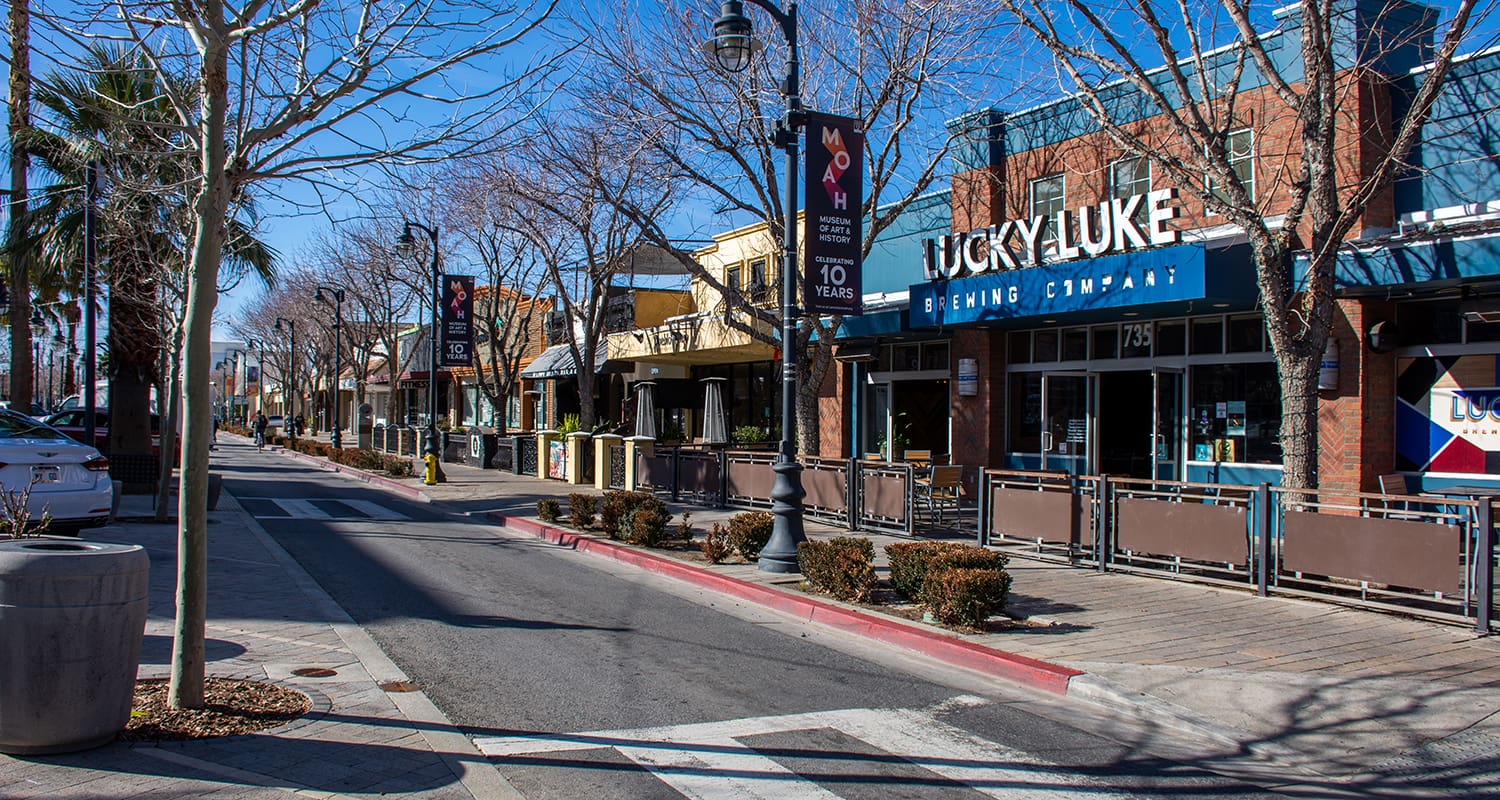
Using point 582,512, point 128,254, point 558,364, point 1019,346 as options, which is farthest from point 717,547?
point 558,364

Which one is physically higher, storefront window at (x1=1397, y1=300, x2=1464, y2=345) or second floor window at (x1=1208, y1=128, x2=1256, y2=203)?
second floor window at (x1=1208, y1=128, x2=1256, y2=203)

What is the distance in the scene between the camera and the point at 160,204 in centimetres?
1575

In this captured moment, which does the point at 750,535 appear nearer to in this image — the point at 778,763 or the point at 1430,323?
the point at 778,763

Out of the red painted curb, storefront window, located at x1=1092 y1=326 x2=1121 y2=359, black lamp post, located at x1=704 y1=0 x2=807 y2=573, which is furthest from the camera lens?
storefront window, located at x1=1092 y1=326 x2=1121 y2=359

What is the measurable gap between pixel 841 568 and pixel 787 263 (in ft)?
11.8

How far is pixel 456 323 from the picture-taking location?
26.3m

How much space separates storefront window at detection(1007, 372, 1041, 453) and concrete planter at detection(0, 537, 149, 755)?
1528 centimetres

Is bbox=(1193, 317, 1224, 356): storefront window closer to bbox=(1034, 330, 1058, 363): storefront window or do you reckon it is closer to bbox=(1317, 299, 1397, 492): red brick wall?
bbox=(1317, 299, 1397, 492): red brick wall

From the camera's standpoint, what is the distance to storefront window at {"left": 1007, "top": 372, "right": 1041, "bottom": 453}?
59.3 ft

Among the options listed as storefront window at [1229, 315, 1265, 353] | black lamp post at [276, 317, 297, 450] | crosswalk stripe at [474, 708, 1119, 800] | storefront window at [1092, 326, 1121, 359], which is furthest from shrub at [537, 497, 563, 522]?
black lamp post at [276, 317, 297, 450]

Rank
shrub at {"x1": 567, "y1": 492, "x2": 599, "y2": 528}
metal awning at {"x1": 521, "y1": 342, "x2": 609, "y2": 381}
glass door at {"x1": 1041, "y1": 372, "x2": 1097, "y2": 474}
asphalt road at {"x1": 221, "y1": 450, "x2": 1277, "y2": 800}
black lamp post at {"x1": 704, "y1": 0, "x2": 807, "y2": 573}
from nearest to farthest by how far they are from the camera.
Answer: asphalt road at {"x1": 221, "y1": 450, "x2": 1277, "y2": 800}, black lamp post at {"x1": 704, "y1": 0, "x2": 807, "y2": 573}, shrub at {"x1": 567, "y1": 492, "x2": 599, "y2": 528}, glass door at {"x1": 1041, "y1": 372, "x2": 1097, "y2": 474}, metal awning at {"x1": 521, "y1": 342, "x2": 609, "y2": 381}

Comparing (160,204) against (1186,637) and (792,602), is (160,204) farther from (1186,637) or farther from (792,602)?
(1186,637)

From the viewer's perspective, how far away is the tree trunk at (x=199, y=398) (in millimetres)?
5449

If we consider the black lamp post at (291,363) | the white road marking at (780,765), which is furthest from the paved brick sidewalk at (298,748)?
the black lamp post at (291,363)
